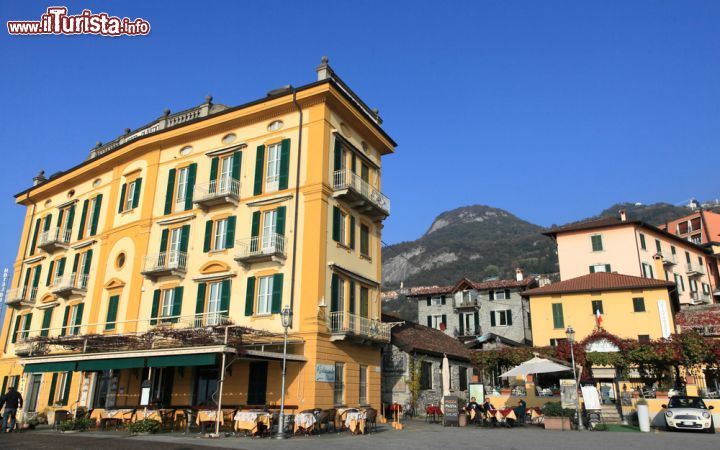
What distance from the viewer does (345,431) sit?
61.3 ft

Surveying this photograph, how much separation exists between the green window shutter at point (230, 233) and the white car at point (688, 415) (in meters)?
18.3

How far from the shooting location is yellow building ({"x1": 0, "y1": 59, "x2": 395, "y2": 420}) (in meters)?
20.6

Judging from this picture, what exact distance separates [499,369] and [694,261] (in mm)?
37558

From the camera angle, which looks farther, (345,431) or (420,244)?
(420,244)

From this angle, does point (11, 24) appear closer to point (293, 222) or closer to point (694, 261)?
point (293, 222)

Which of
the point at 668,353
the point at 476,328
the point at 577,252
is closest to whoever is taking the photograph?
the point at 668,353

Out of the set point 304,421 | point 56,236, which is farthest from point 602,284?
point 56,236

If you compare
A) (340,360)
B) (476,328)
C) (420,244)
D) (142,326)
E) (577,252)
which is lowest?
(340,360)

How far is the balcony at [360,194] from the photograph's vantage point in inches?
909

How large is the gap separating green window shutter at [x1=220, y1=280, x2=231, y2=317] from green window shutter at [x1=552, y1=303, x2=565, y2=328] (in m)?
26.7

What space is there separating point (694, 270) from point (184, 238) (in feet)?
180

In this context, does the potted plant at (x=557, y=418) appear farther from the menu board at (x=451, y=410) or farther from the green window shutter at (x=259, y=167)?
the green window shutter at (x=259, y=167)

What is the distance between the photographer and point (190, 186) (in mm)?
26094

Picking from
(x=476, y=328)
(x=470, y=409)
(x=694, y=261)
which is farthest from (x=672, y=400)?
(x=694, y=261)
